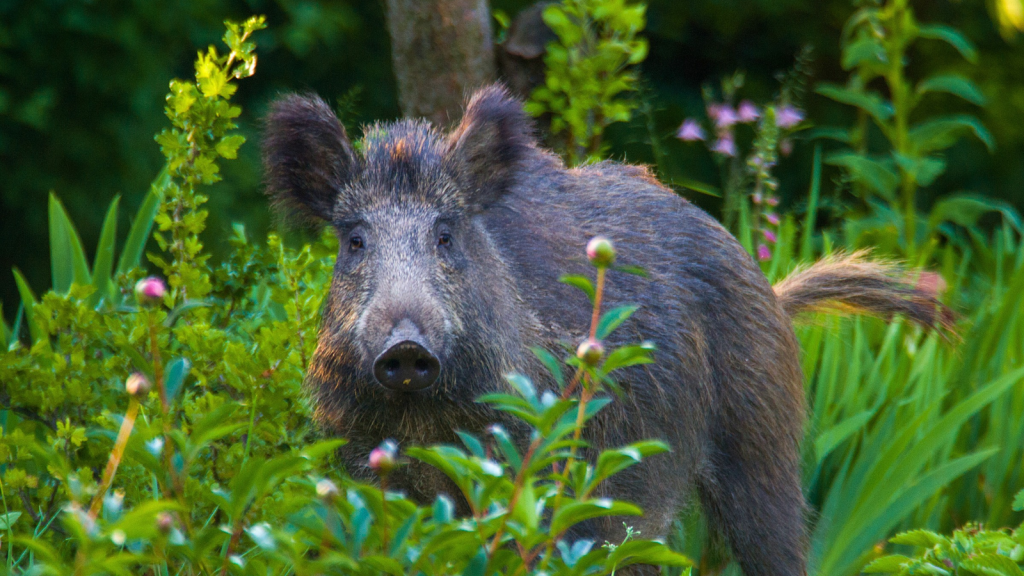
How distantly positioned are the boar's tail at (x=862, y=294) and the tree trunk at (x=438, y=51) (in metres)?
1.41

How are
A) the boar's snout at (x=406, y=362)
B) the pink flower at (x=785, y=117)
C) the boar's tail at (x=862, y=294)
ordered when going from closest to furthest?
the boar's snout at (x=406, y=362), the boar's tail at (x=862, y=294), the pink flower at (x=785, y=117)

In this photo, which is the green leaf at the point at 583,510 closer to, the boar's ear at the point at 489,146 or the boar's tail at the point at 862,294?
the boar's ear at the point at 489,146

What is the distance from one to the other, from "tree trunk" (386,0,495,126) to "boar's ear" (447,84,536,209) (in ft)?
4.29

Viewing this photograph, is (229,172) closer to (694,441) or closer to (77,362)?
(77,362)

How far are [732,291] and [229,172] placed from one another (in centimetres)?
353

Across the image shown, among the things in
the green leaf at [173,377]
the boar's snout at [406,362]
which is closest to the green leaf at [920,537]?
the boar's snout at [406,362]

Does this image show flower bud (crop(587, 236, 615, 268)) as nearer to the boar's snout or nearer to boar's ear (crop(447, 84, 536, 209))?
the boar's snout

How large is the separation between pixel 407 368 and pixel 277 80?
15.4 ft

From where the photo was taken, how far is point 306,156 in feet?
8.71

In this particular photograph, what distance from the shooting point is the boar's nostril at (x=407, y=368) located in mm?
2164

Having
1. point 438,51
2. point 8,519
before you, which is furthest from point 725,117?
point 8,519

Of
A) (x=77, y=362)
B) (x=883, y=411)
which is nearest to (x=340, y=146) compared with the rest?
(x=77, y=362)

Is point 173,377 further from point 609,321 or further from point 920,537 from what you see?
point 920,537

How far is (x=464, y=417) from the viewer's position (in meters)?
2.46
